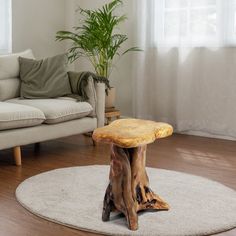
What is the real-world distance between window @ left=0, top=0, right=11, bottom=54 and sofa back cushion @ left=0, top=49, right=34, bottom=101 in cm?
70

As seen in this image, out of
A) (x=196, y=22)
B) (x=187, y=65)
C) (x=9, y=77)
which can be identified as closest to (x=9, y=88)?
(x=9, y=77)

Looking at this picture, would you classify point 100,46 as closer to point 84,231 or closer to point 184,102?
point 184,102

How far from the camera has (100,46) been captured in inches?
174

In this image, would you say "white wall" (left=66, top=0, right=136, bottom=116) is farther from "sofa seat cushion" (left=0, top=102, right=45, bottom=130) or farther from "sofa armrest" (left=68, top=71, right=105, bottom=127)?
"sofa seat cushion" (left=0, top=102, right=45, bottom=130)

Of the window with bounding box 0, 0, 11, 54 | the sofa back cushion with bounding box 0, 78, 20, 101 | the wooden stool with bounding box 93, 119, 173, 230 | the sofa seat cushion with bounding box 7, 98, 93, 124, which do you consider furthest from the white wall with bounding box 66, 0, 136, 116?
the wooden stool with bounding box 93, 119, 173, 230

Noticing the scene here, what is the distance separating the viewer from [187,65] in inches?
172

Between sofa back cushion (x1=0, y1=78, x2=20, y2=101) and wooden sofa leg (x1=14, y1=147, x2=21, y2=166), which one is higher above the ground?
sofa back cushion (x1=0, y1=78, x2=20, y2=101)

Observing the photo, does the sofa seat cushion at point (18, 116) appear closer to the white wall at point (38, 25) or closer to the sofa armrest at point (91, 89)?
the sofa armrest at point (91, 89)

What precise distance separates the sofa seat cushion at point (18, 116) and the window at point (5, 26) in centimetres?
144

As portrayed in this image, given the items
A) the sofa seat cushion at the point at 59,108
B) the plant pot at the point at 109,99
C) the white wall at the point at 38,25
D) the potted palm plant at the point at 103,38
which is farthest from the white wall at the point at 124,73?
the sofa seat cushion at the point at 59,108

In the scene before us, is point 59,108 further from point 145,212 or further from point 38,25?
point 38,25

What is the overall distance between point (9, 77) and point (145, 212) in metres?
2.13

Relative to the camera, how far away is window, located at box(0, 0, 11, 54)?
456 cm

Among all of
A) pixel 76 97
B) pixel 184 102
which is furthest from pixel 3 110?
pixel 184 102
